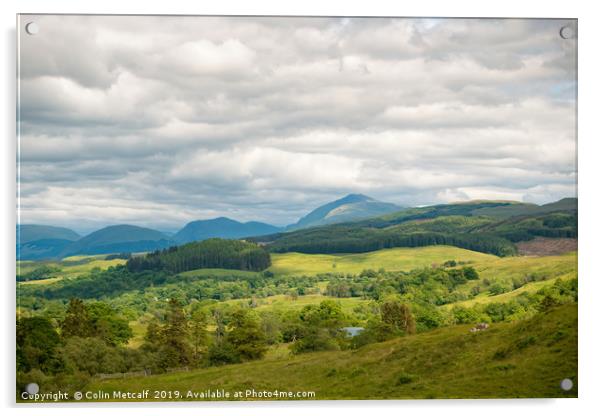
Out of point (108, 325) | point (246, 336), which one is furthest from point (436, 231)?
point (108, 325)

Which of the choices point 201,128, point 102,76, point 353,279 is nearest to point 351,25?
point 201,128

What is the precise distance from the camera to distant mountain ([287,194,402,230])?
A: 14.9 metres

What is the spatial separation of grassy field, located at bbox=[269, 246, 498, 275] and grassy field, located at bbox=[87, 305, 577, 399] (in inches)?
113

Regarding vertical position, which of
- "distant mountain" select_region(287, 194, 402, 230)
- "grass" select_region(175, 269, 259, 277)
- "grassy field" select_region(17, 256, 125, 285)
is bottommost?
"grass" select_region(175, 269, 259, 277)

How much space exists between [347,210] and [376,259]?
192cm

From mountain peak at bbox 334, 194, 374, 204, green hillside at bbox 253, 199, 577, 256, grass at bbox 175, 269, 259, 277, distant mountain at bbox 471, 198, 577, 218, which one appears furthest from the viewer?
grass at bbox 175, 269, 259, 277

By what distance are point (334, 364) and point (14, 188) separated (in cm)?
733

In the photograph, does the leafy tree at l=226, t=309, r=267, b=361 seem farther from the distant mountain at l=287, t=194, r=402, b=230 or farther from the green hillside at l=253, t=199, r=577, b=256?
the distant mountain at l=287, t=194, r=402, b=230

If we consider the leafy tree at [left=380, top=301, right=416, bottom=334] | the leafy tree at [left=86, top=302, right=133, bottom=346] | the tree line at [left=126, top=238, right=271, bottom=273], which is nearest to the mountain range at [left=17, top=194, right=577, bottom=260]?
the tree line at [left=126, top=238, right=271, bottom=273]

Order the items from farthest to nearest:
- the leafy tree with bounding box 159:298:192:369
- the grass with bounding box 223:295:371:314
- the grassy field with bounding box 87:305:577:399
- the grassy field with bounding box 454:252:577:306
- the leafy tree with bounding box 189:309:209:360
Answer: the grass with bounding box 223:295:371:314 < the leafy tree with bounding box 189:309:209:360 < the leafy tree with bounding box 159:298:192:369 < the grassy field with bounding box 454:252:577:306 < the grassy field with bounding box 87:305:577:399

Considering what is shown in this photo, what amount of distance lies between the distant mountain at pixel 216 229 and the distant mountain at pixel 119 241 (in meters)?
0.51

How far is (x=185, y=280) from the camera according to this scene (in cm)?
1670
